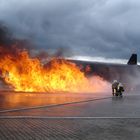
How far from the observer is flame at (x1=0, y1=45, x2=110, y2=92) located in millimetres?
37438

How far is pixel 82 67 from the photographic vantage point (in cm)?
5653

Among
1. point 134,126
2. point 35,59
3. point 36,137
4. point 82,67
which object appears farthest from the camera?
point 82,67

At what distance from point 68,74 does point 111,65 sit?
73.4ft

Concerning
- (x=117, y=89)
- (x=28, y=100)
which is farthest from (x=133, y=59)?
(x=28, y=100)

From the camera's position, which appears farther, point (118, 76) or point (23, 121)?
point (118, 76)

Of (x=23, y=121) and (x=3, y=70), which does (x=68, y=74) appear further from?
(x=23, y=121)

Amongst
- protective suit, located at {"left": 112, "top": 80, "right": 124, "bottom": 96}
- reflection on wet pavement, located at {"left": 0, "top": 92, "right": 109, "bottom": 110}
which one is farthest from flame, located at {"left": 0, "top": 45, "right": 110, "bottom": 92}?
reflection on wet pavement, located at {"left": 0, "top": 92, "right": 109, "bottom": 110}

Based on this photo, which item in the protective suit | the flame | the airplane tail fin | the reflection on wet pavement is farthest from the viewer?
the airplane tail fin

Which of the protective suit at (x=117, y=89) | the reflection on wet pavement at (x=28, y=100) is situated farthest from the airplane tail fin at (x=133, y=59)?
the reflection on wet pavement at (x=28, y=100)

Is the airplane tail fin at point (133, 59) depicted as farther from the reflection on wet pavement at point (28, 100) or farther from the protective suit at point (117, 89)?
the reflection on wet pavement at point (28, 100)

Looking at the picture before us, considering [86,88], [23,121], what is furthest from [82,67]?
[23,121]

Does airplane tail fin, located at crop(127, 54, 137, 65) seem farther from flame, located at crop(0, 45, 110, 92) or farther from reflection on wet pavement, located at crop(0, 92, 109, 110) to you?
reflection on wet pavement, located at crop(0, 92, 109, 110)

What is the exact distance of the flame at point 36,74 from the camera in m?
37.4

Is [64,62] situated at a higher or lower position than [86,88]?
higher
